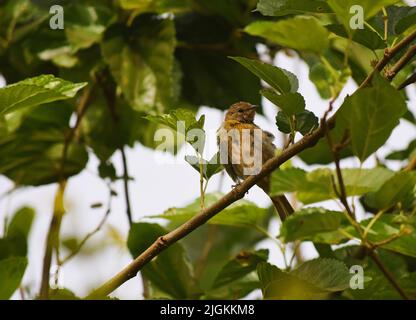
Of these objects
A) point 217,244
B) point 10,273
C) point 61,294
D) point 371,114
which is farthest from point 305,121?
point 217,244

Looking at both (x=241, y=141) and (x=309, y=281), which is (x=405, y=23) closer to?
(x=309, y=281)

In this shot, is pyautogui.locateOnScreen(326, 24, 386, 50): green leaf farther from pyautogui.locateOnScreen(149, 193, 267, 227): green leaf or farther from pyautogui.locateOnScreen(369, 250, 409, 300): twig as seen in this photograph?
pyautogui.locateOnScreen(149, 193, 267, 227): green leaf

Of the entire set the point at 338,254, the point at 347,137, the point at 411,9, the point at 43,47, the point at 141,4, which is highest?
the point at 411,9

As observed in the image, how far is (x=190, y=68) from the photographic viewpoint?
366 centimetres

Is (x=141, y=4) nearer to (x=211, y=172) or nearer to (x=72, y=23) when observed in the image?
(x=72, y=23)

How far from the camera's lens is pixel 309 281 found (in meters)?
2.15

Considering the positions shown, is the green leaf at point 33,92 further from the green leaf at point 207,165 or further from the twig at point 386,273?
the twig at point 386,273

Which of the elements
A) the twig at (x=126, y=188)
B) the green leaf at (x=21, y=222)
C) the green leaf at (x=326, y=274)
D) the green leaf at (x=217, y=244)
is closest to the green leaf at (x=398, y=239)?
the green leaf at (x=326, y=274)

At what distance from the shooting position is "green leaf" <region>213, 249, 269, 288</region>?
8.41ft

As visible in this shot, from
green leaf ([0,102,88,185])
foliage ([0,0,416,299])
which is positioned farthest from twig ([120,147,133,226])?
green leaf ([0,102,88,185])

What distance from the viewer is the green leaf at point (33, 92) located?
194 centimetres

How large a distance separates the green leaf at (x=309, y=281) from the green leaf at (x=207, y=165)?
278 mm
